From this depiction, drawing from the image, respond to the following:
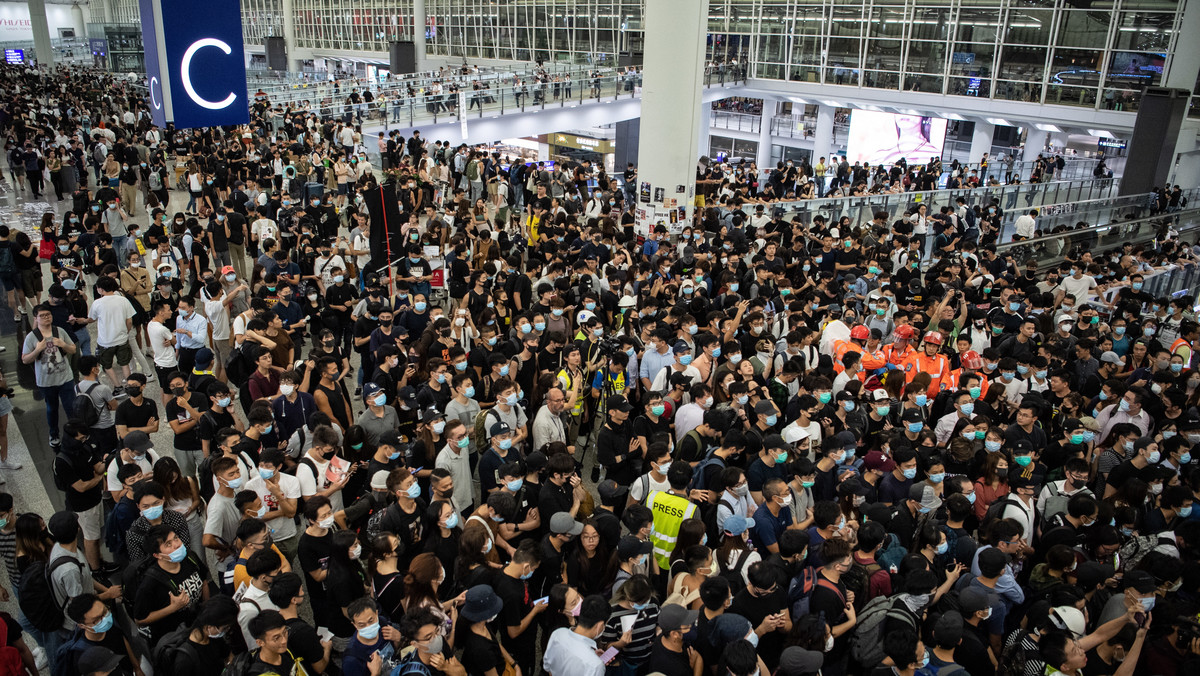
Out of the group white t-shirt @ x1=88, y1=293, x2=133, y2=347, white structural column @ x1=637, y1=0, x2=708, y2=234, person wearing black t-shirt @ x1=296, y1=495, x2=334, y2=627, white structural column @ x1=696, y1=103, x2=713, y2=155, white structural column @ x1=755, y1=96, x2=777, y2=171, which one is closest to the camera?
person wearing black t-shirt @ x1=296, y1=495, x2=334, y2=627

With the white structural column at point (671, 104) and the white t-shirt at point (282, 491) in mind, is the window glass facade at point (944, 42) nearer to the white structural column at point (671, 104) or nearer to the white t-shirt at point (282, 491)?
the white structural column at point (671, 104)

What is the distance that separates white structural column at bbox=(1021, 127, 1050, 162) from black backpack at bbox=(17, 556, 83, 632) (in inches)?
1268

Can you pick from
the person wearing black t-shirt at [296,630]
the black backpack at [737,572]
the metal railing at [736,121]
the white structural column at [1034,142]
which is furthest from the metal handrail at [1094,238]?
the metal railing at [736,121]

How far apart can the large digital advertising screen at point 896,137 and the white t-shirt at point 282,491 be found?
3286 centimetres

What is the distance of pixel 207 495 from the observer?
223 inches

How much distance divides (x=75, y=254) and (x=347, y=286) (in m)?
4.98

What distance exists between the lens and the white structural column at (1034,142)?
2889cm

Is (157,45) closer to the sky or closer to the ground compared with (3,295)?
closer to the sky

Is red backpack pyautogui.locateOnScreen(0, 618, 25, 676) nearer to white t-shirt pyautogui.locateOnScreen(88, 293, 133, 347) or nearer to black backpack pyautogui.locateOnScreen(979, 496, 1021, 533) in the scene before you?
white t-shirt pyautogui.locateOnScreen(88, 293, 133, 347)

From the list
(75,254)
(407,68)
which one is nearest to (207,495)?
(75,254)

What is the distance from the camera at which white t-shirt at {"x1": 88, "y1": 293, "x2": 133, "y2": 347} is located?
787cm

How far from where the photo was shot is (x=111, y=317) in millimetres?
7906

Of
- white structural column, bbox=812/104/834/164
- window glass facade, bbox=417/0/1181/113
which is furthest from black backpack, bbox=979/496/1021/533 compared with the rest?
white structural column, bbox=812/104/834/164

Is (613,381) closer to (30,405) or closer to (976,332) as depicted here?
(976,332)
